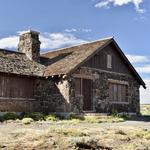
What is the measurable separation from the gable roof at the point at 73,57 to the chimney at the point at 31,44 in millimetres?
1398

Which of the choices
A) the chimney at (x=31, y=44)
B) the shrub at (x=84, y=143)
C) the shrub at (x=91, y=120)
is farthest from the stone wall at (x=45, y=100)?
the shrub at (x=84, y=143)

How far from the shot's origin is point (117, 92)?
32156mm

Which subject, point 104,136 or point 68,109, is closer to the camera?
point 104,136

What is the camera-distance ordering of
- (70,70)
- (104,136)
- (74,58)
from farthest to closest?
(74,58) → (70,70) → (104,136)

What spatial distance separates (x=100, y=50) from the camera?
30.8 metres

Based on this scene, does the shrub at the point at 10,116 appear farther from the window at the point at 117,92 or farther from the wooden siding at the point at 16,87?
the window at the point at 117,92

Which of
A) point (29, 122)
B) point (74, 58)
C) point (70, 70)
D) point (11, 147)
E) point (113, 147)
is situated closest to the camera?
point (11, 147)

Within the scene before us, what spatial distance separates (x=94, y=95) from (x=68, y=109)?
329cm

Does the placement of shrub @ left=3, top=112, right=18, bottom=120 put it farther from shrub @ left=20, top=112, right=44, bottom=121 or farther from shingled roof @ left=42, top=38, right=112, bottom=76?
shingled roof @ left=42, top=38, right=112, bottom=76

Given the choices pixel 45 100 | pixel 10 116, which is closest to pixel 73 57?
pixel 45 100

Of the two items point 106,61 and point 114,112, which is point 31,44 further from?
point 114,112

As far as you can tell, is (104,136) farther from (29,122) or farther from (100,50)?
(100,50)

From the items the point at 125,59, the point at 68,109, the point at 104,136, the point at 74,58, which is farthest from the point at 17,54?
the point at 104,136

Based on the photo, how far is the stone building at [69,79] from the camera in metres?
26.9
